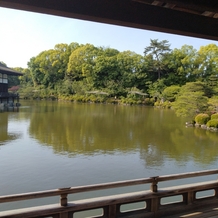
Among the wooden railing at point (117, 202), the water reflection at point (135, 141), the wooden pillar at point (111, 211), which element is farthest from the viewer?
the water reflection at point (135, 141)

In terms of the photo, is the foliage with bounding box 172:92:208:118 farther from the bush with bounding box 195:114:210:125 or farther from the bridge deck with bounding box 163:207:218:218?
the bridge deck with bounding box 163:207:218:218

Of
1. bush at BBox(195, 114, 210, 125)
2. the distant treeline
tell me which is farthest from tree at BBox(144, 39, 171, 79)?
bush at BBox(195, 114, 210, 125)

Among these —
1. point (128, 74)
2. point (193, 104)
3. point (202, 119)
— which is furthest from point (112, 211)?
point (128, 74)

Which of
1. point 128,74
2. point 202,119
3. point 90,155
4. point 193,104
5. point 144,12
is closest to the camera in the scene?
point 144,12

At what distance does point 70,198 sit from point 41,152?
2.98 meters

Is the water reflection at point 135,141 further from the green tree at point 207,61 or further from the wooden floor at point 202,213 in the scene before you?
the green tree at point 207,61

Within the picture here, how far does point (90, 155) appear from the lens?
6621 mm

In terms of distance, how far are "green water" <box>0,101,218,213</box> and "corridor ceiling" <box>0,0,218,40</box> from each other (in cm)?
334

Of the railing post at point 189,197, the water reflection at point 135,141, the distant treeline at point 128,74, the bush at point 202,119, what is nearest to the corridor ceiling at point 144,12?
the railing post at point 189,197

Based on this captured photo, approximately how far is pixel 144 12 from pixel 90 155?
5.44 metres

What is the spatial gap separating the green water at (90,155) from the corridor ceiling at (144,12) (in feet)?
10.9

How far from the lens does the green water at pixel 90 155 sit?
4906 millimetres

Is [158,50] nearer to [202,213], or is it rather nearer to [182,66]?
[182,66]

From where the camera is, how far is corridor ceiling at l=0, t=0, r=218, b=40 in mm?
1336
